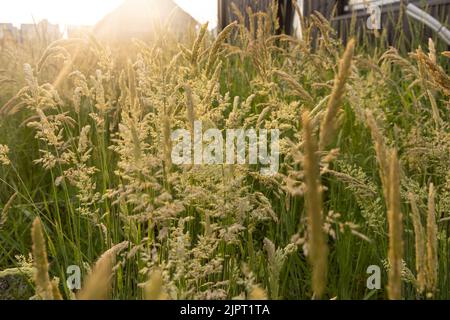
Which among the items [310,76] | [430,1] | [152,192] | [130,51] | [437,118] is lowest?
[152,192]

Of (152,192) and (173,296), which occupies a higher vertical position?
(152,192)

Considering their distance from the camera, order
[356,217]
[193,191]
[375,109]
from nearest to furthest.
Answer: [193,191] < [375,109] < [356,217]

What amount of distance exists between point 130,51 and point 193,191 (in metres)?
3.18

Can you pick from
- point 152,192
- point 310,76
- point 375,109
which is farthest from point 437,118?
point 310,76

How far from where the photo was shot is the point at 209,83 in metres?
1.30

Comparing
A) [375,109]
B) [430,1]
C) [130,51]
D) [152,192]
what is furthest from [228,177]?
[430,1]

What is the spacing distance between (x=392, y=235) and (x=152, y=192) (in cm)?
79

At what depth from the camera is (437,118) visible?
1287 millimetres

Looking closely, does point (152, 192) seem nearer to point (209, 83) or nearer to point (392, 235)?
point (209, 83)

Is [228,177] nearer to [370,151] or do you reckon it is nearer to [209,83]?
[209,83]
